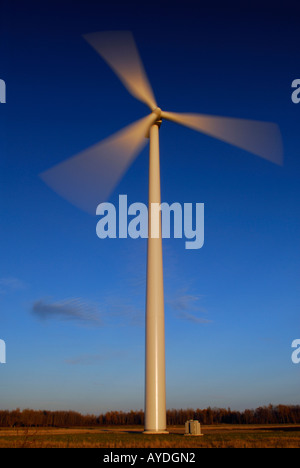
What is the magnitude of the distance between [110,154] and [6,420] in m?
46.0

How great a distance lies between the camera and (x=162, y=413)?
25672mm

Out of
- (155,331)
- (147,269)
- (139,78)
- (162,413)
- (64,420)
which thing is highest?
(139,78)

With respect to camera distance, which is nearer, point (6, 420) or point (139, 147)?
point (139, 147)

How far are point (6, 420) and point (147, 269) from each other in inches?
1723

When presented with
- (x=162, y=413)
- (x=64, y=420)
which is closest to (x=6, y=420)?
(x=64, y=420)
